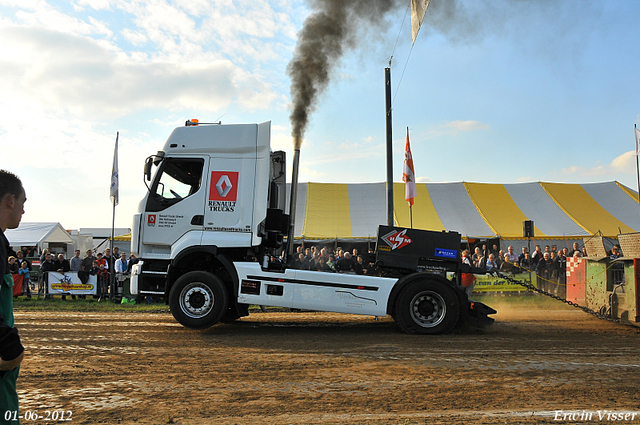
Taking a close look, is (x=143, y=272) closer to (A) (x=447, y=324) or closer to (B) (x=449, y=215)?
(A) (x=447, y=324)

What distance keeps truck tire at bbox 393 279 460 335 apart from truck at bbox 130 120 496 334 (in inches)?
0.7

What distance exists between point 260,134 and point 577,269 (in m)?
7.55

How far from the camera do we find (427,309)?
25.8ft

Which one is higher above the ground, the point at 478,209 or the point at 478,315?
the point at 478,209

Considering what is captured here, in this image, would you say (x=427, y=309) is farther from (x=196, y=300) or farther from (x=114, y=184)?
(x=114, y=184)

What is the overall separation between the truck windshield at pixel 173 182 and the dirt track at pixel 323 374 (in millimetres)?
2335

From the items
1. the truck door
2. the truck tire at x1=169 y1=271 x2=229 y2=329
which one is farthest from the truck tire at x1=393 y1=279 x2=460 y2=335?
the truck door

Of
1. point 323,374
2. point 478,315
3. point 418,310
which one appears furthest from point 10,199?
point 478,315

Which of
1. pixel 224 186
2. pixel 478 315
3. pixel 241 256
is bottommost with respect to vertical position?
pixel 478 315

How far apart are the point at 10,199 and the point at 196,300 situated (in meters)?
5.94

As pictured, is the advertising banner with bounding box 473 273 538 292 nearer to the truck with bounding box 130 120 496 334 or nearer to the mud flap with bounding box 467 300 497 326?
the mud flap with bounding box 467 300 497 326

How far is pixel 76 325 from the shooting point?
884 cm

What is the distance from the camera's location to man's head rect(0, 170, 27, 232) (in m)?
2.25

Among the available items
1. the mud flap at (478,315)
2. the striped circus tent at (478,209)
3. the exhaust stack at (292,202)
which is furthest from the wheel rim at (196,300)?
the striped circus tent at (478,209)
